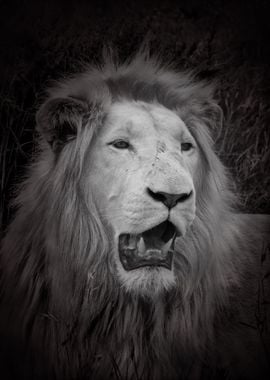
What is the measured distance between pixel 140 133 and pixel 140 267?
614mm

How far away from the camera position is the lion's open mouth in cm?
266

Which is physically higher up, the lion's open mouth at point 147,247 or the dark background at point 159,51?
the dark background at point 159,51

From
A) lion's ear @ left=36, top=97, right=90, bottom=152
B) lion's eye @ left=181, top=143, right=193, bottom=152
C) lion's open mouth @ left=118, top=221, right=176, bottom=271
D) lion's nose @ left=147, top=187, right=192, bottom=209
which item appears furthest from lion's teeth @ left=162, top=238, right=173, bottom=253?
lion's ear @ left=36, top=97, right=90, bottom=152

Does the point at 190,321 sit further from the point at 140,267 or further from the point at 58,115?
the point at 58,115

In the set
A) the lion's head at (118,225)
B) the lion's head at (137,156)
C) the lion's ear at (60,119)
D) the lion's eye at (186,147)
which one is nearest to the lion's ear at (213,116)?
the lion's head at (137,156)

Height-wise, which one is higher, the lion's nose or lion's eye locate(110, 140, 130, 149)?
lion's eye locate(110, 140, 130, 149)

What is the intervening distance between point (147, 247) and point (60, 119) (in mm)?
725

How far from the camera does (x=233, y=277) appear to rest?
10.3ft

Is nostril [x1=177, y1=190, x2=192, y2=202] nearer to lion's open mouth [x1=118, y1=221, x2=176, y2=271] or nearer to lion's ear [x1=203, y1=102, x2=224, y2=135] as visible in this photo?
lion's open mouth [x1=118, y1=221, x2=176, y2=271]

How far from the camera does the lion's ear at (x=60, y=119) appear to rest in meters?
2.81

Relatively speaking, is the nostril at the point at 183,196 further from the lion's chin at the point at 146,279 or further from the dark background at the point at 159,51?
the dark background at the point at 159,51

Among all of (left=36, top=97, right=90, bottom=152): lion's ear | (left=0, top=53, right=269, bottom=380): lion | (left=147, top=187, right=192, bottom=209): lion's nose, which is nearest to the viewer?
(left=147, top=187, right=192, bottom=209): lion's nose

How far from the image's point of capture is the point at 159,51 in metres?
3.22

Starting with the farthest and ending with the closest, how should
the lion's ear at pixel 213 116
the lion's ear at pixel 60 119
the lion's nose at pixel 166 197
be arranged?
1. the lion's ear at pixel 213 116
2. the lion's ear at pixel 60 119
3. the lion's nose at pixel 166 197
